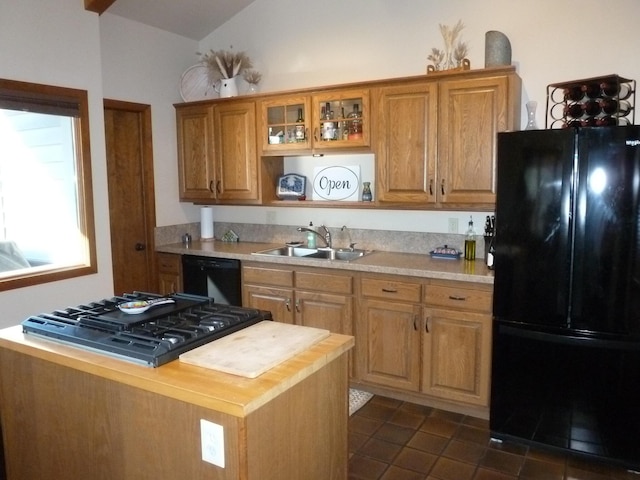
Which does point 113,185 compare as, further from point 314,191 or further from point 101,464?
point 101,464

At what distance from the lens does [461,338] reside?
312cm

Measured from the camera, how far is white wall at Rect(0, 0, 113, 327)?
120 inches

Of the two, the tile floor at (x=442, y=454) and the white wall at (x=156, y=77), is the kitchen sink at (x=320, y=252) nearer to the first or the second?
the white wall at (x=156, y=77)

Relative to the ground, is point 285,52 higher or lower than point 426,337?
higher

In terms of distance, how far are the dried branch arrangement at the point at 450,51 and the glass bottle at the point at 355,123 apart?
0.59 metres

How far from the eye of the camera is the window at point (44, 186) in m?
3.16

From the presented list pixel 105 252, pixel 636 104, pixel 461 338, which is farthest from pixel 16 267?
pixel 636 104

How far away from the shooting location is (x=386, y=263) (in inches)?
134

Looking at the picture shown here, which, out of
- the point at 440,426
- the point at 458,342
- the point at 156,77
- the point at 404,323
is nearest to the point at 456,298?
the point at 458,342

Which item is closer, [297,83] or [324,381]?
[324,381]

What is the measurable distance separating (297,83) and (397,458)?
9.60 ft

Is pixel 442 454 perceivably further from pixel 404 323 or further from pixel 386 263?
pixel 386 263

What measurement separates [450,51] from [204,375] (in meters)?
2.86

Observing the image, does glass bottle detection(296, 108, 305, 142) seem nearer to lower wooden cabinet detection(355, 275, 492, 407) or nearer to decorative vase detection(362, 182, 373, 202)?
decorative vase detection(362, 182, 373, 202)
